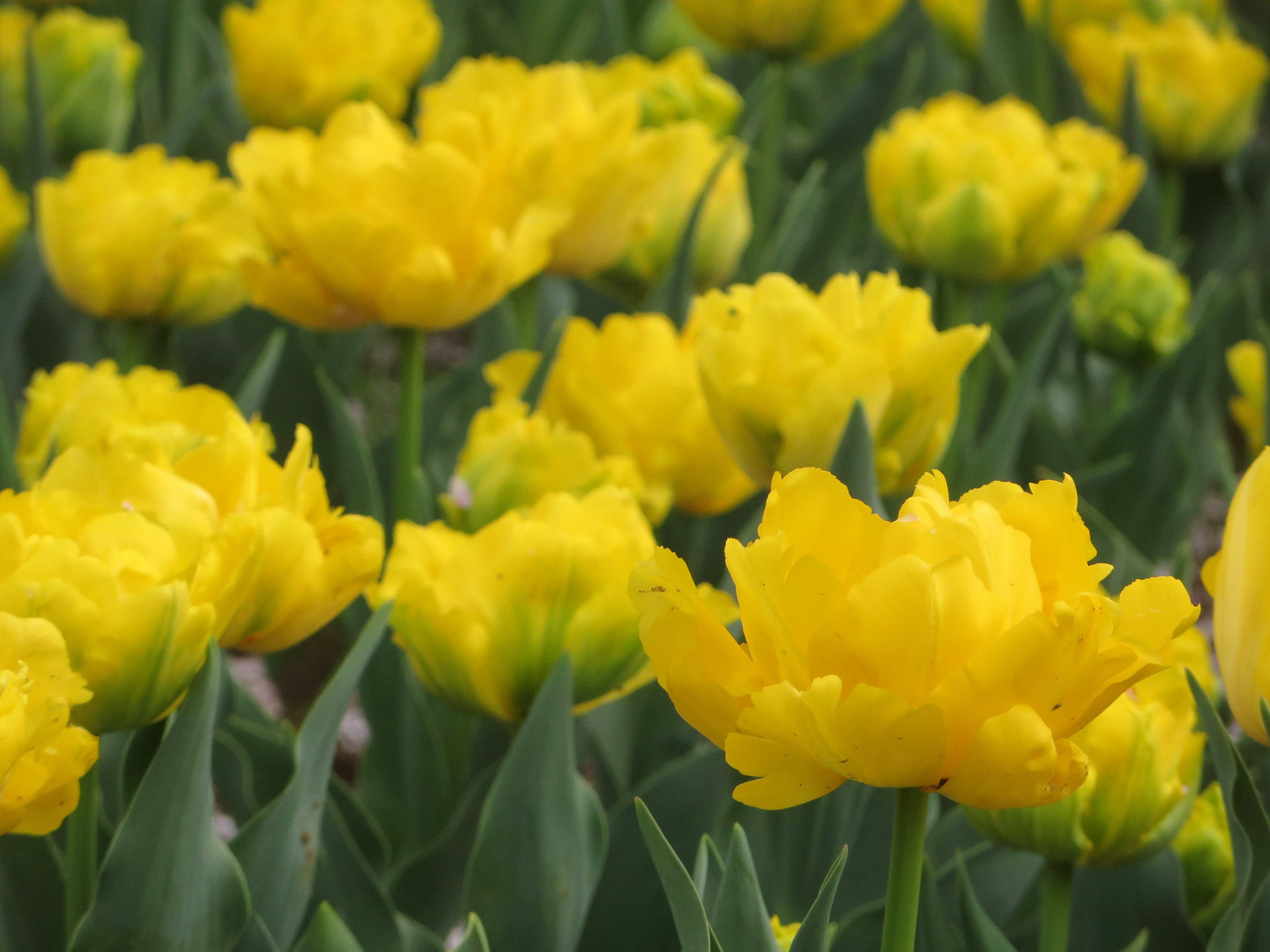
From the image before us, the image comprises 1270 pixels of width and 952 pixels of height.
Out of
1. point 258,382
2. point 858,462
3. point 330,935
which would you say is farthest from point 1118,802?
point 258,382

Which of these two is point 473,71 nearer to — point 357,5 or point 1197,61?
point 357,5

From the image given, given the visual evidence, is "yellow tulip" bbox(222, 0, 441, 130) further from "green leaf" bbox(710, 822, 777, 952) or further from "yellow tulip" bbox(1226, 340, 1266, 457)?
"green leaf" bbox(710, 822, 777, 952)

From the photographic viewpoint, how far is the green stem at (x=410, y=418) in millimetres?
809

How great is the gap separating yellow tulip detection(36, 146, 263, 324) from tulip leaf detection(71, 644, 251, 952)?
471mm

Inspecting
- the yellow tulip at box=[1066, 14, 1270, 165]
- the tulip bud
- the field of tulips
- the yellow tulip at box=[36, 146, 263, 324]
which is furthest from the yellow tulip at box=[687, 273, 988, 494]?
the yellow tulip at box=[1066, 14, 1270, 165]

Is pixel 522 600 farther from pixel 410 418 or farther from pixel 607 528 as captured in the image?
pixel 410 418

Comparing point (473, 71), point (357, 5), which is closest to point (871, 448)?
point (473, 71)

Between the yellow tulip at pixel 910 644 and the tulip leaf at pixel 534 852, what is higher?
the yellow tulip at pixel 910 644

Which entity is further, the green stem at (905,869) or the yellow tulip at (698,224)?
the yellow tulip at (698,224)

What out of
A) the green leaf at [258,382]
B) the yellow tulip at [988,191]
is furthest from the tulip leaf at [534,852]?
the yellow tulip at [988,191]

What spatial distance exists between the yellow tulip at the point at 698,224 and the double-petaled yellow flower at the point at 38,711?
2.06 feet

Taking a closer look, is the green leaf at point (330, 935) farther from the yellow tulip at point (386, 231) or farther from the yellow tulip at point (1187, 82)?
the yellow tulip at point (1187, 82)

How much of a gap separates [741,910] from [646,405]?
0.37 metres

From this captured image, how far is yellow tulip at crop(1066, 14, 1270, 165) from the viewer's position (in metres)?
1.50
